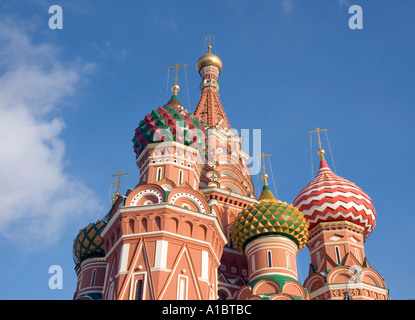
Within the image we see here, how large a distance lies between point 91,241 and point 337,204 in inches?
401

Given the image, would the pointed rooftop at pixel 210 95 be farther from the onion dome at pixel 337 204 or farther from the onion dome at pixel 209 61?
the onion dome at pixel 337 204

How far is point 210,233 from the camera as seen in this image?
1661 centimetres

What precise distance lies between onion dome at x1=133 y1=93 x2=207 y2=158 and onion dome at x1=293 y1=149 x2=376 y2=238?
5.94 meters

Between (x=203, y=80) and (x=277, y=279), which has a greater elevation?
(x=203, y=80)

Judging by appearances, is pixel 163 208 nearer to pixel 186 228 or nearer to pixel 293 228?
pixel 186 228

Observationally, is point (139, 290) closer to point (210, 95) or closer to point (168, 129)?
point (168, 129)

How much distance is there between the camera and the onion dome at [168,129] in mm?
19422

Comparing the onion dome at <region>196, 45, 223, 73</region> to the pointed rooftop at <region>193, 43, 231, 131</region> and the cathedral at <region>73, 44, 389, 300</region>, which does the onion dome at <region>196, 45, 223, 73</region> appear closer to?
the pointed rooftop at <region>193, 43, 231, 131</region>

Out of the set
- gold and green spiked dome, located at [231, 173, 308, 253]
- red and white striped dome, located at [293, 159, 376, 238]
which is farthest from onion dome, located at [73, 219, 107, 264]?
red and white striped dome, located at [293, 159, 376, 238]
